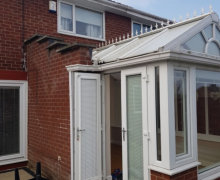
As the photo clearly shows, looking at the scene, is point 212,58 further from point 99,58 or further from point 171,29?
point 99,58

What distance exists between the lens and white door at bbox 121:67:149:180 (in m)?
3.66

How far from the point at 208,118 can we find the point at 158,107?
1623 millimetres

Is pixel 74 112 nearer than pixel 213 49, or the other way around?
pixel 213 49

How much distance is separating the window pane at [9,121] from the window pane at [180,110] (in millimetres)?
4304

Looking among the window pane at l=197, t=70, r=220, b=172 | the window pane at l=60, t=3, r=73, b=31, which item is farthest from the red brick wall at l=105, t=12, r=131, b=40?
the window pane at l=197, t=70, r=220, b=172

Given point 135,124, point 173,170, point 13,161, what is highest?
point 135,124

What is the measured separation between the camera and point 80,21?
25.0 feet

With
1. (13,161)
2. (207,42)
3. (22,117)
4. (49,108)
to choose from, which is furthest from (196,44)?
(13,161)

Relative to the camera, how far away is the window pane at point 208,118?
159 inches

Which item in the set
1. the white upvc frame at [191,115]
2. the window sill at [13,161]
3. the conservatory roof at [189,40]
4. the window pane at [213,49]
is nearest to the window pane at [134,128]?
the conservatory roof at [189,40]

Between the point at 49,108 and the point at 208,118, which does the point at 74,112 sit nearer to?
the point at 49,108

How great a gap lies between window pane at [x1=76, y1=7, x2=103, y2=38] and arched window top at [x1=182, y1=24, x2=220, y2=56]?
15.2ft

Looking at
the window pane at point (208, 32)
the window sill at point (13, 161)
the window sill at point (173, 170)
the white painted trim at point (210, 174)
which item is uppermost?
the window pane at point (208, 32)

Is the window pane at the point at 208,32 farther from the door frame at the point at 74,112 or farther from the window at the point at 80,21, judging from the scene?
the window at the point at 80,21
